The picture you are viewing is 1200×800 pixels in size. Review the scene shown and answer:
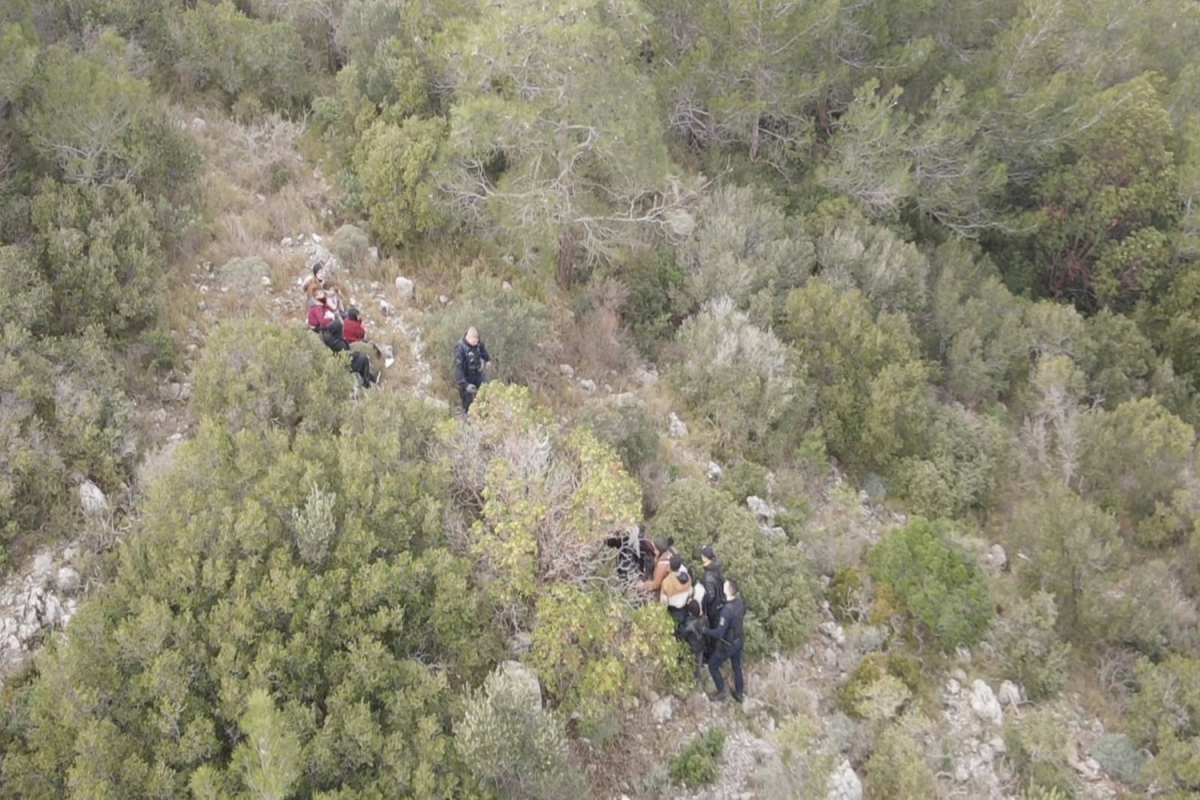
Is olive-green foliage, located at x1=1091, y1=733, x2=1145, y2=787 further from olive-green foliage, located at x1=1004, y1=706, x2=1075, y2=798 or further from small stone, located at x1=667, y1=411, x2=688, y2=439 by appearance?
small stone, located at x1=667, y1=411, x2=688, y2=439

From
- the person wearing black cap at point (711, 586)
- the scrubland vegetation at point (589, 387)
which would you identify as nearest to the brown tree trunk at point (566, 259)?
the scrubland vegetation at point (589, 387)

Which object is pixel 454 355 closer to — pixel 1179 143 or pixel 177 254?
pixel 177 254

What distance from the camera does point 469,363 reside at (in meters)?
9.23

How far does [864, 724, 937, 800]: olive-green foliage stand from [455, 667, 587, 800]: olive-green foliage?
2.88m

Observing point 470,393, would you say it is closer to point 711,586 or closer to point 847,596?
point 711,586

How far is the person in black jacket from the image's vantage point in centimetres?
710

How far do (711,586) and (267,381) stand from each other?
189 inches

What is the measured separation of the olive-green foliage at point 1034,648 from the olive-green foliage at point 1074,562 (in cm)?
61

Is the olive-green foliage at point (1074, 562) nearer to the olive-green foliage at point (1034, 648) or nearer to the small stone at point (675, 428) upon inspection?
the olive-green foliage at point (1034, 648)

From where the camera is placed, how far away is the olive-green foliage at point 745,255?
487 inches

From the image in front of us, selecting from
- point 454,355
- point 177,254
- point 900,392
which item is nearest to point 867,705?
point 900,392

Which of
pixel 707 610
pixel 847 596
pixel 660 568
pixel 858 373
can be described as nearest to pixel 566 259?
pixel 858 373

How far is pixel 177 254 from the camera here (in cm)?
1009

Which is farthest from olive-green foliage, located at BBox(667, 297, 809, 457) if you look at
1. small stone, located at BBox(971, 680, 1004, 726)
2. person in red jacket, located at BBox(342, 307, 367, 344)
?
person in red jacket, located at BBox(342, 307, 367, 344)
